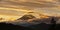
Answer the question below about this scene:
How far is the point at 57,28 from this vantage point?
0.92 meters

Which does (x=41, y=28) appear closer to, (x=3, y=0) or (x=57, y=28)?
(x=57, y=28)

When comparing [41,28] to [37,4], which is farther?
[37,4]

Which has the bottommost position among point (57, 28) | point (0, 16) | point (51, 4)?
point (57, 28)

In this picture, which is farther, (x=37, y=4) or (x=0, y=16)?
(x=37, y=4)

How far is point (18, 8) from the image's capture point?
3.93ft

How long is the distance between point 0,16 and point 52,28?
327mm

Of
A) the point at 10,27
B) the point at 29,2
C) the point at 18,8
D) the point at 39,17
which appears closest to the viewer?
the point at 10,27

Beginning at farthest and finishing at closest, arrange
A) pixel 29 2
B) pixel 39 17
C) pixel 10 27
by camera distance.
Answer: pixel 29 2
pixel 39 17
pixel 10 27

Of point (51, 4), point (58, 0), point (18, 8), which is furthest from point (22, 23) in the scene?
point (58, 0)

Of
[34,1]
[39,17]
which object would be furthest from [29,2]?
[39,17]

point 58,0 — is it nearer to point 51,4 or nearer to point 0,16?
point 51,4

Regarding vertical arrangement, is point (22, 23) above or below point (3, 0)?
below

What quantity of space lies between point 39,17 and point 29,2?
320mm

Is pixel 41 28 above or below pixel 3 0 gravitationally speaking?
below
